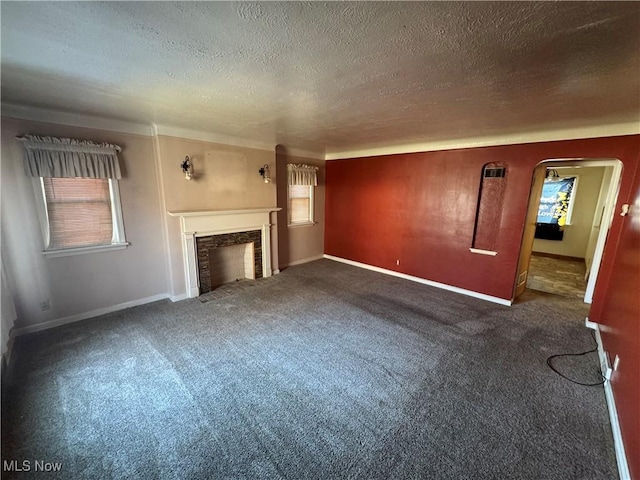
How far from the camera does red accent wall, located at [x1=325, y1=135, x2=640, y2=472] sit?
2070 mm

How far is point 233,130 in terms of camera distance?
363 cm

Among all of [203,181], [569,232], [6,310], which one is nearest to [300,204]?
[203,181]

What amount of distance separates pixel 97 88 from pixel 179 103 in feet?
1.98

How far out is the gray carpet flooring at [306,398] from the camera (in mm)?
1584

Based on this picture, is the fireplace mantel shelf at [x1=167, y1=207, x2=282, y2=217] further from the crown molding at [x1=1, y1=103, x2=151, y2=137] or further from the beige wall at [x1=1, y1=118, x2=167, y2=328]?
the crown molding at [x1=1, y1=103, x2=151, y2=137]

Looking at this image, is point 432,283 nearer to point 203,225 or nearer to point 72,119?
point 203,225

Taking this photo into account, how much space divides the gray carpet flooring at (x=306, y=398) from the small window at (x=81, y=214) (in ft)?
3.16

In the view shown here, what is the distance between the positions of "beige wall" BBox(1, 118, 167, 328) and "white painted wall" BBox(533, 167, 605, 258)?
8547 mm

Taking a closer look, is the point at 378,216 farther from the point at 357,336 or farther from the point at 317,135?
the point at 357,336

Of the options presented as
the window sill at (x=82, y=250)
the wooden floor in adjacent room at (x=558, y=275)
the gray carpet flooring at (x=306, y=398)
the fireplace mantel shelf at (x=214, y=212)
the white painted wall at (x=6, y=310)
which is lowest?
the gray carpet flooring at (x=306, y=398)

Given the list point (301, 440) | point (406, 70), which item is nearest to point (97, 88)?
point (406, 70)

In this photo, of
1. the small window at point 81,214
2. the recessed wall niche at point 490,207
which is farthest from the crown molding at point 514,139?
the small window at point 81,214

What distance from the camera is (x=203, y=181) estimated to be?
3904 millimetres

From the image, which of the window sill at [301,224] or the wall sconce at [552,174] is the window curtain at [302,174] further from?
the wall sconce at [552,174]
